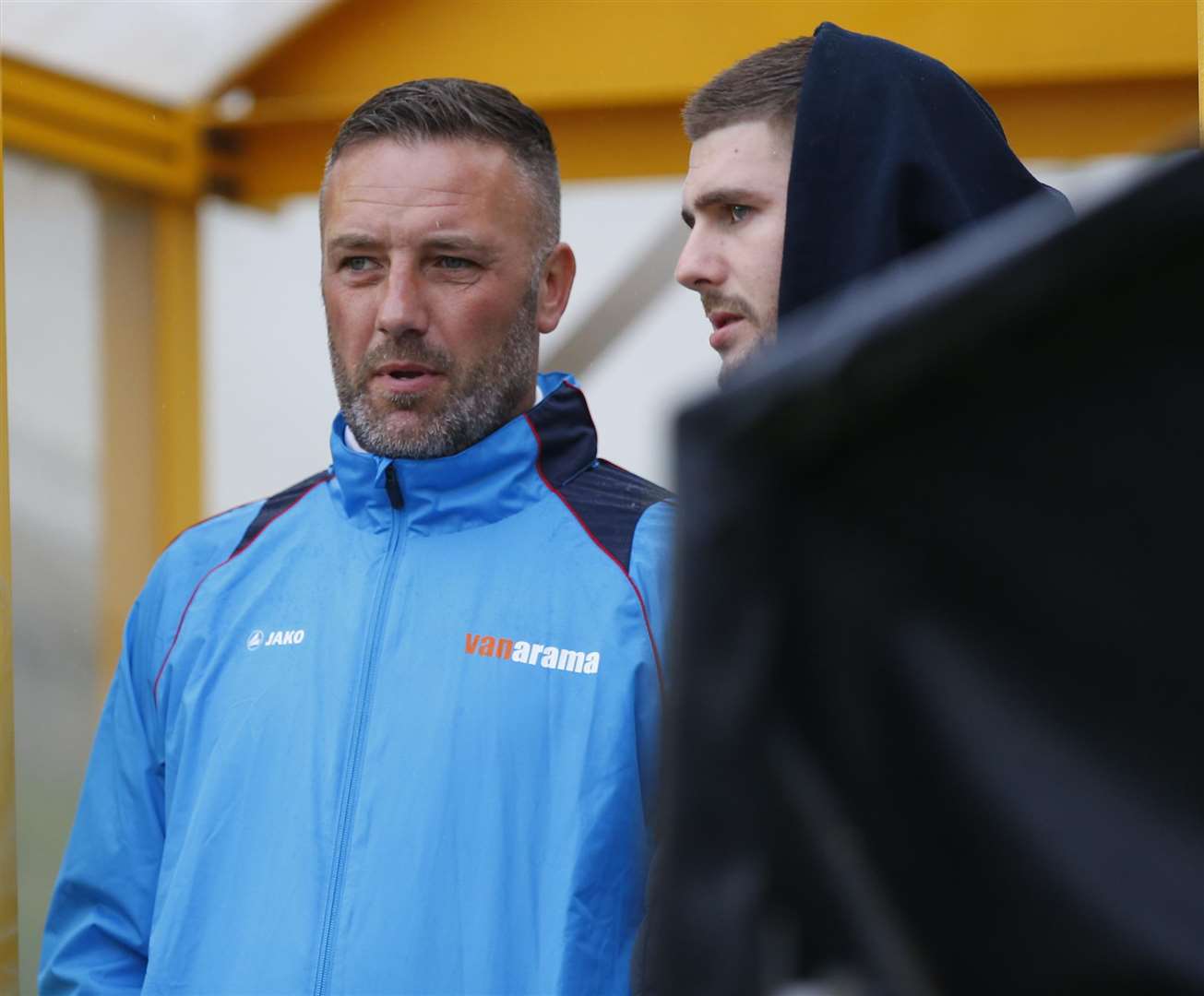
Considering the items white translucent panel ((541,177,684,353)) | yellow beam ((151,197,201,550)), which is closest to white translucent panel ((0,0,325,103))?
yellow beam ((151,197,201,550))

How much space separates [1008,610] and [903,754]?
0.07m

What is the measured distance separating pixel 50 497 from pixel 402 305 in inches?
69.4

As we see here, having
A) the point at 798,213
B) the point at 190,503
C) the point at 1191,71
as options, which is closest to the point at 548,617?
the point at 798,213

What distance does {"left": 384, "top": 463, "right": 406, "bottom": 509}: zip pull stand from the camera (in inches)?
82.8

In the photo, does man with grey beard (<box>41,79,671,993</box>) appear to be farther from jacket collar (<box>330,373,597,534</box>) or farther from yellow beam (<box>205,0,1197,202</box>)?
yellow beam (<box>205,0,1197,202</box>)

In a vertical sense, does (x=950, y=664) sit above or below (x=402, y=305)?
below

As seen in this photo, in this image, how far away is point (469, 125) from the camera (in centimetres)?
222

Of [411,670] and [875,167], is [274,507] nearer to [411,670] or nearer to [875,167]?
[411,670]

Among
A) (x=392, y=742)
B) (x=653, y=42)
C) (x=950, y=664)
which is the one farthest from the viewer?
(x=653, y=42)

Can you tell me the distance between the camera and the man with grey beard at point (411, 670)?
1865 mm

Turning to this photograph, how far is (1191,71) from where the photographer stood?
2826 millimetres

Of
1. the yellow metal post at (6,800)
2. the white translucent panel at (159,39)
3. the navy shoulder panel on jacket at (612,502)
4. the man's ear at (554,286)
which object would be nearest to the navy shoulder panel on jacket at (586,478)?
the navy shoulder panel on jacket at (612,502)

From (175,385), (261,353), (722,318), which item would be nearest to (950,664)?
(722,318)

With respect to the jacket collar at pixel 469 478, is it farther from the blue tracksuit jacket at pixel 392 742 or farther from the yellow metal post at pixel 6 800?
the yellow metal post at pixel 6 800
